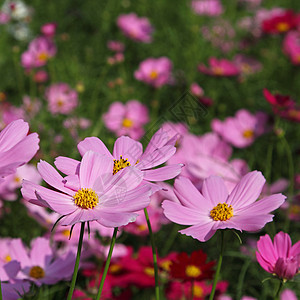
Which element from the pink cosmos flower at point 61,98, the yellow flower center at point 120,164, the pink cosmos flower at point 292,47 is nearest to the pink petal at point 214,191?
the yellow flower center at point 120,164

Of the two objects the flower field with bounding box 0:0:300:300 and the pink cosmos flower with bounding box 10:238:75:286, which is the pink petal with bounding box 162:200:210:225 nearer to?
the flower field with bounding box 0:0:300:300

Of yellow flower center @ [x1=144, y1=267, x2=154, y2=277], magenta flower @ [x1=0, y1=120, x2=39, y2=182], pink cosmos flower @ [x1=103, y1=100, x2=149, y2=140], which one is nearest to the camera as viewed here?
magenta flower @ [x1=0, y1=120, x2=39, y2=182]

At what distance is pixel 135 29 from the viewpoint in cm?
221

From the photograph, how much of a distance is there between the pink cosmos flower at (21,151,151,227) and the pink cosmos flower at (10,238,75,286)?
262mm

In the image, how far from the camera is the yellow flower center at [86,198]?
552mm

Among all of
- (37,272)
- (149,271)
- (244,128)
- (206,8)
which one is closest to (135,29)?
(206,8)

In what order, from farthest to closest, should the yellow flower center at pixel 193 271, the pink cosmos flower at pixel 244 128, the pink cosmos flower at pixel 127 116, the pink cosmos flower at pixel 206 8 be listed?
the pink cosmos flower at pixel 206 8 < the pink cosmos flower at pixel 127 116 < the pink cosmos flower at pixel 244 128 < the yellow flower center at pixel 193 271

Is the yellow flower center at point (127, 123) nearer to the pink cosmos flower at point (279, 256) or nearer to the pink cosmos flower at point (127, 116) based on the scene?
the pink cosmos flower at point (127, 116)

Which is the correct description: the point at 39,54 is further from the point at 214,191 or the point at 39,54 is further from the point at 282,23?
the point at 214,191

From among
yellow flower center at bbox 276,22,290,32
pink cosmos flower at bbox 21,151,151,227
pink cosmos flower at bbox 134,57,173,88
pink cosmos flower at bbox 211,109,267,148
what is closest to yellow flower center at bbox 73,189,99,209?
pink cosmos flower at bbox 21,151,151,227

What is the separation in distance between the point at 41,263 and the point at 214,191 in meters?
0.37

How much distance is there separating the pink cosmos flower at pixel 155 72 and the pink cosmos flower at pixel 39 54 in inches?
13.8

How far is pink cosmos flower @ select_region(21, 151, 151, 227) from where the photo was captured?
504 mm

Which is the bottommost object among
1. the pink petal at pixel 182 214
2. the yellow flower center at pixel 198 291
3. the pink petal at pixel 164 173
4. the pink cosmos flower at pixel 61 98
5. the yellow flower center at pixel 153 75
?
the yellow flower center at pixel 198 291
